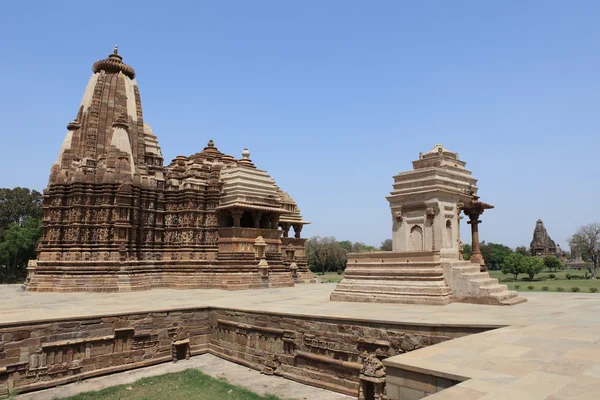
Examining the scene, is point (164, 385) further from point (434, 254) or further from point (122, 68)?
point (122, 68)

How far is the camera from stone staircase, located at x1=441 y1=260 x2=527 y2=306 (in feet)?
38.2

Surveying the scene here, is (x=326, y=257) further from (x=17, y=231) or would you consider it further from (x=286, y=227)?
(x=17, y=231)

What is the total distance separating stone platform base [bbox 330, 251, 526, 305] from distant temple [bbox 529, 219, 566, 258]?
65.9 metres

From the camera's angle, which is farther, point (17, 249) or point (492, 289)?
point (17, 249)

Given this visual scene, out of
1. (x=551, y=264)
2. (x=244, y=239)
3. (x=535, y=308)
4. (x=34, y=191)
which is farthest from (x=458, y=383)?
(x=551, y=264)

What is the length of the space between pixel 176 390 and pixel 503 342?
674 centimetres

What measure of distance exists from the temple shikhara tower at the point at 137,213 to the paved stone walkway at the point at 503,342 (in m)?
6.77

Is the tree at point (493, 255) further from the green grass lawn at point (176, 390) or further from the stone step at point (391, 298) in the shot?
the green grass lawn at point (176, 390)

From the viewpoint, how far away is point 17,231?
34.4 m

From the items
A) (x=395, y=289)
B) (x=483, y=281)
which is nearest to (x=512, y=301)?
(x=483, y=281)

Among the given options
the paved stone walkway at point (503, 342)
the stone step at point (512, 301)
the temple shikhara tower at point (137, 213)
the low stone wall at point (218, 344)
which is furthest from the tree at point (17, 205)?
the stone step at point (512, 301)

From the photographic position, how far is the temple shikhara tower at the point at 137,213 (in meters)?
19.3

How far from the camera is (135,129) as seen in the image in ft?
74.3

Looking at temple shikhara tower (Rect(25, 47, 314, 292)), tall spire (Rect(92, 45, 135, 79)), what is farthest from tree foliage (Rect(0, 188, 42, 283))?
tall spire (Rect(92, 45, 135, 79))
